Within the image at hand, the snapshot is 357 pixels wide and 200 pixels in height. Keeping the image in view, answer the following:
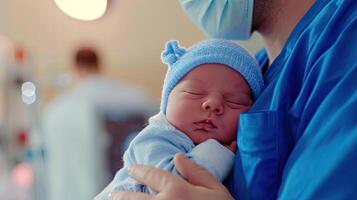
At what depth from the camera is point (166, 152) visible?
2.61 ft

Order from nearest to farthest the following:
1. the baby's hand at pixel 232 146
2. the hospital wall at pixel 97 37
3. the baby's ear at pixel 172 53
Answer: the baby's hand at pixel 232 146, the baby's ear at pixel 172 53, the hospital wall at pixel 97 37

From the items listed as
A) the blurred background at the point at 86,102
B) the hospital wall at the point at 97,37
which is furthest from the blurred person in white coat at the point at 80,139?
the hospital wall at the point at 97,37

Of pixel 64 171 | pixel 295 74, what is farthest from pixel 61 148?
pixel 295 74

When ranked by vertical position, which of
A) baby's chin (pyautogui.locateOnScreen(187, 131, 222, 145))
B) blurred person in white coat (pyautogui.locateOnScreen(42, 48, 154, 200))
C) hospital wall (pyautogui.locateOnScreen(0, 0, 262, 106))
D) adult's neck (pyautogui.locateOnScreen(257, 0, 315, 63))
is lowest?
blurred person in white coat (pyautogui.locateOnScreen(42, 48, 154, 200))

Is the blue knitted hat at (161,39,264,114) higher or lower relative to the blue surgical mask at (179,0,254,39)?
lower

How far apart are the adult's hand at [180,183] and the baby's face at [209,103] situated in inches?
3.9

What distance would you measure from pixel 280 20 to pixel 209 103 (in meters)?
0.22

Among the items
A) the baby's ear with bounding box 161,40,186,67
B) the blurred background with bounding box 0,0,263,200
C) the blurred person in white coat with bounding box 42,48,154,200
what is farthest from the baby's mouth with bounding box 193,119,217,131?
the blurred person in white coat with bounding box 42,48,154,200

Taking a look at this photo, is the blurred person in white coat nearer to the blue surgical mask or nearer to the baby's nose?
the blue surgical mask

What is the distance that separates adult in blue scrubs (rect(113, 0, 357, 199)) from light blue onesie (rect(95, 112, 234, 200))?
0.03 metres

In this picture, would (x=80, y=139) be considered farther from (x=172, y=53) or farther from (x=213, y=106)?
(x=213, y=106)

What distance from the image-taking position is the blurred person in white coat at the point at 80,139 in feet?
8.60

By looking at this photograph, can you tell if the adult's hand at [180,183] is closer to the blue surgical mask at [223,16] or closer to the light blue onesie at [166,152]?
the light blue onesie at [166,152]

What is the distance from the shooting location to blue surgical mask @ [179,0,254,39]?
36.6 inches
